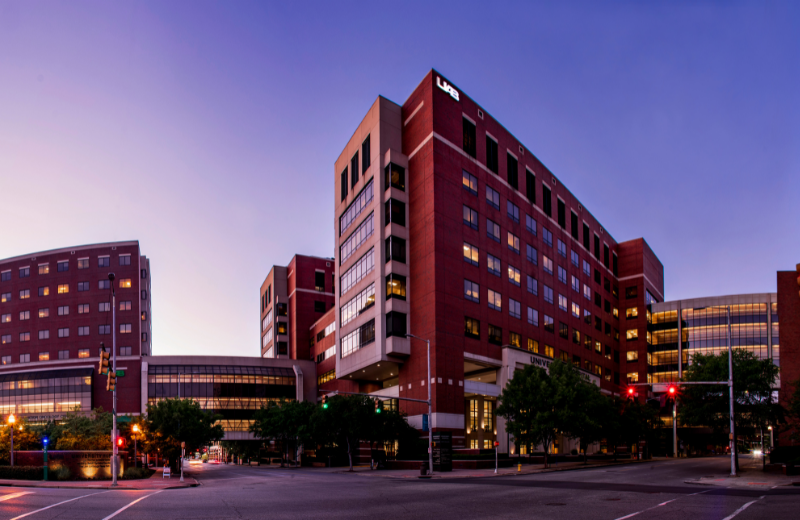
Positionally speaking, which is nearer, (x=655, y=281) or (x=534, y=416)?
(x=534, y=416)

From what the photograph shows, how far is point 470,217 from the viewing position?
72312mm

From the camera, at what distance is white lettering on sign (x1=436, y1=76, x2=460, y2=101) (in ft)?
230

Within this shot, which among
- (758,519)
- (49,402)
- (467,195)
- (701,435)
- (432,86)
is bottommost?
(701,435)

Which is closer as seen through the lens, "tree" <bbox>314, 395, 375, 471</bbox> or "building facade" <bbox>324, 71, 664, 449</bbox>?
A: "tree" <bbox>314, 395, 375, 471</bbox>

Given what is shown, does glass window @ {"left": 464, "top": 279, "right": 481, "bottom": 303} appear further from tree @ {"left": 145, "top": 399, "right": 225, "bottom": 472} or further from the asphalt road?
the asphalt road

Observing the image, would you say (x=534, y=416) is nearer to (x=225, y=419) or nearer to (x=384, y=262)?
(x=384, y=262)

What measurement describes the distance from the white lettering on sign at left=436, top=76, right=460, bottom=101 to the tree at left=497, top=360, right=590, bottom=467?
3283 centimetres

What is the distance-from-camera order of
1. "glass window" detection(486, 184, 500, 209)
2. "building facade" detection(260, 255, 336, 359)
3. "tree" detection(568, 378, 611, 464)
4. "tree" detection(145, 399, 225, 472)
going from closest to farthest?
"tree" detection(568, 378, 611, 464), "tree" detection(145, 399, 225, 472), "glass window" detection(486, 184, 500, 209), "building facade" detection(260, 255, 336, 359)

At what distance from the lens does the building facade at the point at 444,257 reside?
6706cm

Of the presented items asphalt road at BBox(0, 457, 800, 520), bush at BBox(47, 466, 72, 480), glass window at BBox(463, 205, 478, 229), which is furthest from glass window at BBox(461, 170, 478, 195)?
bush at BBox(47, 466, 72, 480)

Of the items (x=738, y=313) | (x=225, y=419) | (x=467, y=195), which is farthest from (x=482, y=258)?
(x=738, y=313)

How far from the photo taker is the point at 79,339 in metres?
115

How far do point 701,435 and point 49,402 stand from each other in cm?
12386

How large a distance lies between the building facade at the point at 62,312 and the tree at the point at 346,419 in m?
60.7
